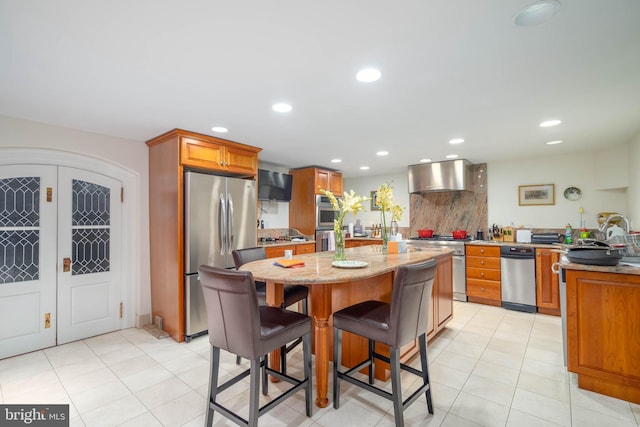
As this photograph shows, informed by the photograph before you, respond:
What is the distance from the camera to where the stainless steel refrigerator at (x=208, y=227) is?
321cm

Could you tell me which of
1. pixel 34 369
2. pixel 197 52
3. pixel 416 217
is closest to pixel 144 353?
pixel 34 369

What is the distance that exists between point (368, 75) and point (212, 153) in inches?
86.3

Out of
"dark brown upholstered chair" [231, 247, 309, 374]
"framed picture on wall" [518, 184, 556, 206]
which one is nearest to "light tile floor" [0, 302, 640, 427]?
"dark brown upholstered chair" [231, 247, 309, 374]

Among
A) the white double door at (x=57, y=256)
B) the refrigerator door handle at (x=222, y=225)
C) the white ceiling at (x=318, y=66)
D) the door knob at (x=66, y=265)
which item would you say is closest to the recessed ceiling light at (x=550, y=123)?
the white ceiling at (x=318, y=66)

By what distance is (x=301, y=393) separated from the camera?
7.07 feet

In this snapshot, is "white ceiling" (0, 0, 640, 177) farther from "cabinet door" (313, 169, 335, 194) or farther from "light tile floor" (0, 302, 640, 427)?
"light tile floor" (0, 302, 640, 427)

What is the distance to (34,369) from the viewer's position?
8.48ft

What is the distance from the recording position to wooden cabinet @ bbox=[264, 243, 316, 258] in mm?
4262

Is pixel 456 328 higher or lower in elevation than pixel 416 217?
lower

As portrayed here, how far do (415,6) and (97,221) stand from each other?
12.6 feet

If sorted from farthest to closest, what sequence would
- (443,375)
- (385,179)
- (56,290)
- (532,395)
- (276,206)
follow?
(385,179) → (276,206) → (56,290) → (443,375) → (532,395)

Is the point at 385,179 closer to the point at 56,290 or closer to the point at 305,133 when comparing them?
the point at 305,133

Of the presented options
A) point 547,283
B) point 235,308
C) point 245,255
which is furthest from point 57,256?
point 547,283

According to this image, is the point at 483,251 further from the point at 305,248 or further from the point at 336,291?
the point at 336,291
